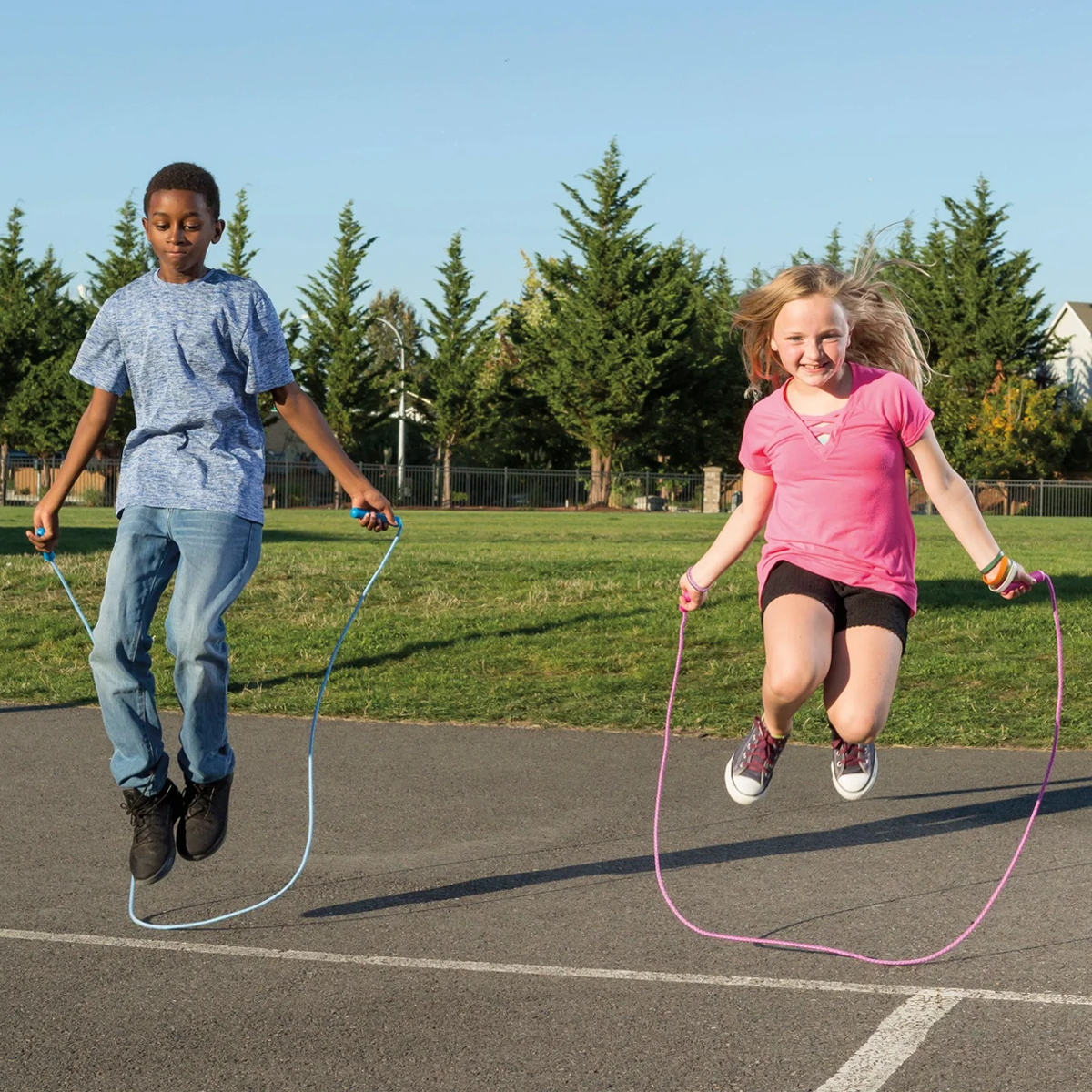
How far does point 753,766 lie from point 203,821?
2.02m

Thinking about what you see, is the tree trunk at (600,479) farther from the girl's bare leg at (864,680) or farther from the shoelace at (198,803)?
the shoelace at (198,803)

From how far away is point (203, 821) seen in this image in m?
5.05

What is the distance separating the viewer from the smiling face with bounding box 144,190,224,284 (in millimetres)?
4977

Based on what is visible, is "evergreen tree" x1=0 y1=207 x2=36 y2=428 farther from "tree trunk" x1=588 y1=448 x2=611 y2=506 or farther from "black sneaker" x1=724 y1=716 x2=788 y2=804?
"black sneaker" x1=724 y1=716 x2=788 y2=804

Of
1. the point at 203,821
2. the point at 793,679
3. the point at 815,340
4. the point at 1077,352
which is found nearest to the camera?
the point at 203,821

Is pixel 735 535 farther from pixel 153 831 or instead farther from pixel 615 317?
pixel 615 317

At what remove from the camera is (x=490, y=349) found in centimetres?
5956

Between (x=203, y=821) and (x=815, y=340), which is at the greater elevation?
(x=815, y=340)

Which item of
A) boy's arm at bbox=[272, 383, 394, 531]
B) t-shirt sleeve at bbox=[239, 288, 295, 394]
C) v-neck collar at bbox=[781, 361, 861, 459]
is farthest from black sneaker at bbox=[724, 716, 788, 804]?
t-shirt sleeve at bbox=[239, 288, 295, 394]

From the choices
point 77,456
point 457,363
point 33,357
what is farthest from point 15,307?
point 77,456

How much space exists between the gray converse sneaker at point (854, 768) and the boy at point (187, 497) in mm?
1939

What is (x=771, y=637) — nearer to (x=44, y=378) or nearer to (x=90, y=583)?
(x=90, y=583)

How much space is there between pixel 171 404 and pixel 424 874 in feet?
6.61

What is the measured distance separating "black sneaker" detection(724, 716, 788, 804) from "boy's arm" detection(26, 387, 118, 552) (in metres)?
2.58
